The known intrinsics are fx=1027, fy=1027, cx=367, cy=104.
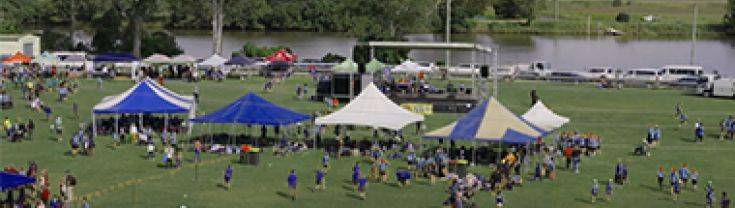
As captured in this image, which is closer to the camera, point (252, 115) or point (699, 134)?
point (252, 115)

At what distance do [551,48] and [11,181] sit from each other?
9054cm

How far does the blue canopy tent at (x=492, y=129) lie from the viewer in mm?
33500

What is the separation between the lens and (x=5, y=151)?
118ft

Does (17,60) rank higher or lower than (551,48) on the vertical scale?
lower

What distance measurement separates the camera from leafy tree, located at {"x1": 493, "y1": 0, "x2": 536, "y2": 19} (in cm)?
13275

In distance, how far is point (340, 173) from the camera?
33.1 metres

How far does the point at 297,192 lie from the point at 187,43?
270ft

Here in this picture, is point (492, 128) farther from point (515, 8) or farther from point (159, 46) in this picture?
point (515, 8)

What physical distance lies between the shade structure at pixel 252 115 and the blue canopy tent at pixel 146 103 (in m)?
2.18

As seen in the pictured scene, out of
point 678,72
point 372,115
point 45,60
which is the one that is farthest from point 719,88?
point 45,60

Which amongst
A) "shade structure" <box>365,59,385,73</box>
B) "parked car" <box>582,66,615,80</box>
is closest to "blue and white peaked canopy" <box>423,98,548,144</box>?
"shade structure" <box>365,59,385,73</box>

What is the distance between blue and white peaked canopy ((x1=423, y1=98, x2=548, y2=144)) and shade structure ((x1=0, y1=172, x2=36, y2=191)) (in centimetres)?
1340

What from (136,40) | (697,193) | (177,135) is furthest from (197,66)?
(697,193)

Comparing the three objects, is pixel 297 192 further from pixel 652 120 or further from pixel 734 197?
pixel 652 120
